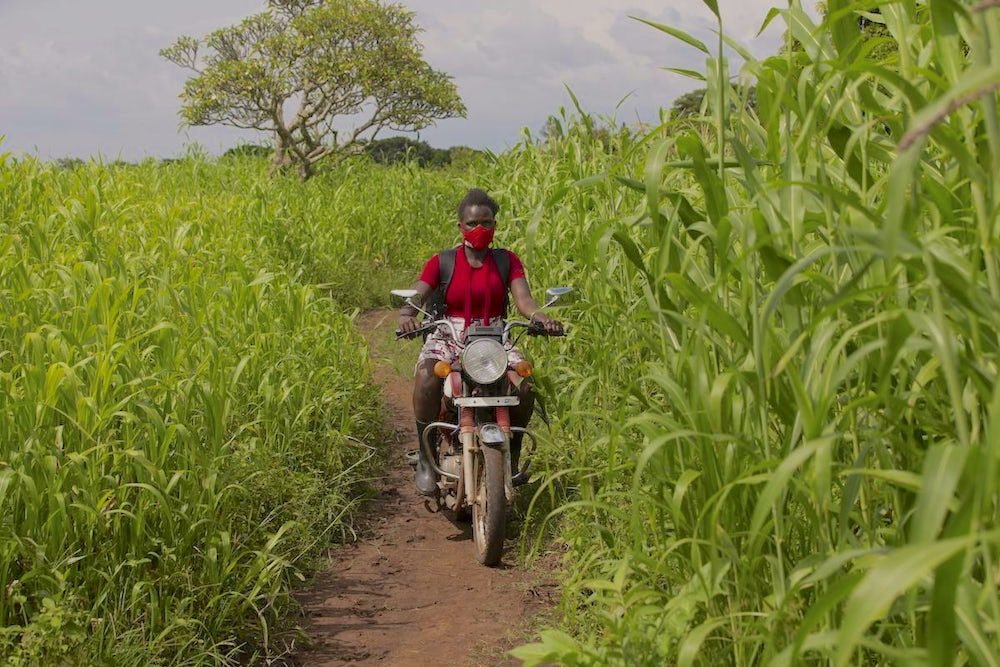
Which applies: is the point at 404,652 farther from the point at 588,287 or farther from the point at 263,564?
the point at 588,287

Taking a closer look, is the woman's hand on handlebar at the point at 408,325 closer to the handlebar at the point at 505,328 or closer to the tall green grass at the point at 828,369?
the handlebar at the point at 505,328

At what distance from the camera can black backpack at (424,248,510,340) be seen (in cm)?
536

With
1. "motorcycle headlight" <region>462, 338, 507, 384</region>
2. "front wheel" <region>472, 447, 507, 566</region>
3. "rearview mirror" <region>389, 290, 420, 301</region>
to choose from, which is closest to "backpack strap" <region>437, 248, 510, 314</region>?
"rearview mirror" <region>389, 290, 420, 301</region>

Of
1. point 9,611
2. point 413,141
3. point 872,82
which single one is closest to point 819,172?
point 872,82

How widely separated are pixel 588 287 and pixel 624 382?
2.23 ft

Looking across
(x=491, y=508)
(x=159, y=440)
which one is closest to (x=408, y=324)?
(x=491, y=508)

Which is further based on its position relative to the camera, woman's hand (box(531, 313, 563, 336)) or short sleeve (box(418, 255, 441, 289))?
short sleeve (box(418, 255, 441, 289))

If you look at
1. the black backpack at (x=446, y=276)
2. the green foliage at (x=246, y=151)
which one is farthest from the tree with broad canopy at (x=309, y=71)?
the black backpack at (x=446, y=276)

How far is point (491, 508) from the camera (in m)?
4.66

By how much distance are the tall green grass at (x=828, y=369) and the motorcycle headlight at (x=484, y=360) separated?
1.60 metres

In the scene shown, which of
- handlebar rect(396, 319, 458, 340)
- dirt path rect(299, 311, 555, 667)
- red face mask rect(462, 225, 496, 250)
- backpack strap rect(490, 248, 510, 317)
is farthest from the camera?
backpack strap rect(490, 248, 510, 317)

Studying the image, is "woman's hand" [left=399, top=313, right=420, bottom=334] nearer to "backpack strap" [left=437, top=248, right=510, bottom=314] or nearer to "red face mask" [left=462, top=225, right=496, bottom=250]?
"backpack strap" [left=437, top=248, right=510, bottom=314]

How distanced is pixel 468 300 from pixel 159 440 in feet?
6.19

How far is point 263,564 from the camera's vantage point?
3.89 metres
